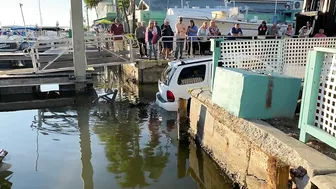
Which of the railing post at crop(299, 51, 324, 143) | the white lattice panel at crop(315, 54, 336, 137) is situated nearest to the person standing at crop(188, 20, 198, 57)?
the railing post at crop(299, 51, 324, 143)

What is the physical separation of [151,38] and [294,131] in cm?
1088

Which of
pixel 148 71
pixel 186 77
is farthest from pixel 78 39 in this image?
pixel 186 77

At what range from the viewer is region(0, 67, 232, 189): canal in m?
5.80

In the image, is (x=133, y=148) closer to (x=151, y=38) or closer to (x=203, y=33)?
(x=203, y=33)

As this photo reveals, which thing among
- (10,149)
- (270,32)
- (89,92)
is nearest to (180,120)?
(10,149)

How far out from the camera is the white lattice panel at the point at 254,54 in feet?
21.0

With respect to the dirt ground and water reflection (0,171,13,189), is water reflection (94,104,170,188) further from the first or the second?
the dirt ground

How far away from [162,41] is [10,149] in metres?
9.00

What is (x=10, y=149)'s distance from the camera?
715 cm

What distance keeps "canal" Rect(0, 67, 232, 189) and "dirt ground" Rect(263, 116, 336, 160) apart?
1.34m

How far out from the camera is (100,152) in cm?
706

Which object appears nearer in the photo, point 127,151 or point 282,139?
point 282,139

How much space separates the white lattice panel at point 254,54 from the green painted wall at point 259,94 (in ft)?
3.39

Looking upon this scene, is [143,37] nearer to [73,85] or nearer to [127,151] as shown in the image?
[73,85]
